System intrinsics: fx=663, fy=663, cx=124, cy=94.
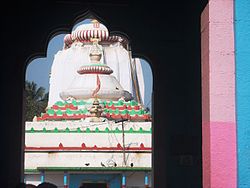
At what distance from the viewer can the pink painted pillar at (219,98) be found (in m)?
3.96

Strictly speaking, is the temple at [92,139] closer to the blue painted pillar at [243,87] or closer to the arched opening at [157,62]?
the arched opening at [157,62]

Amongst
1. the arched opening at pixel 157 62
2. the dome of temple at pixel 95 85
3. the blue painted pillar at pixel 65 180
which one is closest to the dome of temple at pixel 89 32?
the dome of temple at pixel 95 85

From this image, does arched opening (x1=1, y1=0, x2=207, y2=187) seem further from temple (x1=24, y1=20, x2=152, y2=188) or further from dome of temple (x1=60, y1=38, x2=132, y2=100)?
dome of temple (x1=60, y1=38, x2=132, y2=100)

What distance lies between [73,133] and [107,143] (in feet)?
3.40

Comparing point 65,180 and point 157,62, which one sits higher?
point 157,62

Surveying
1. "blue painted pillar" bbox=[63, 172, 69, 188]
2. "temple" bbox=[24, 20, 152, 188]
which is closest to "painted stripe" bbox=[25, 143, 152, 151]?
"temple" bbox=[24, 20, 152, 188]

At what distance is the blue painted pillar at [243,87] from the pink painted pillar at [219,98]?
0.10 ft

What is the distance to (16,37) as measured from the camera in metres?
6.83

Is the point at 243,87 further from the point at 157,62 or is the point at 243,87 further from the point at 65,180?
the point at 65,180

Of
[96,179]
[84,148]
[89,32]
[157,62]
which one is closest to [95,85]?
[89,32]

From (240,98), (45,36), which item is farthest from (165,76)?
(240,98)

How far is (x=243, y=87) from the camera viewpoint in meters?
4.07

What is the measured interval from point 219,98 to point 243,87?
0.17 m

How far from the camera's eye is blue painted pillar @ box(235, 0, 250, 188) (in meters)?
3.97
